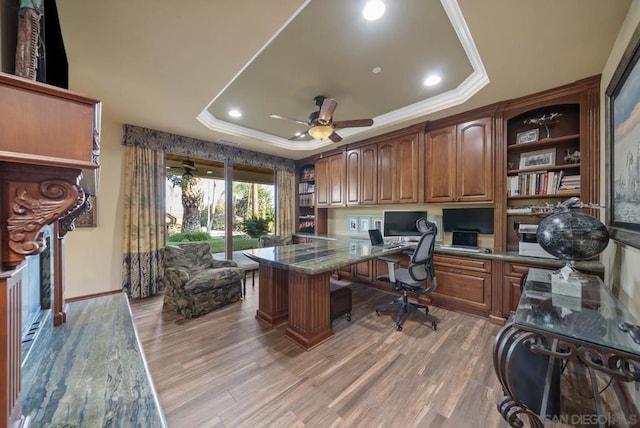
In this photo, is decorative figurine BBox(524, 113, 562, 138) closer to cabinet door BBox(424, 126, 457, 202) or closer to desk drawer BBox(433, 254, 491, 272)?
cabinet door BBox(424, 126, 457, 202)

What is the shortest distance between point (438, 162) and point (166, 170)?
4250 millimetres

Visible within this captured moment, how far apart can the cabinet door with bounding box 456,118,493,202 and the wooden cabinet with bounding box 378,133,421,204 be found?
1.87ft

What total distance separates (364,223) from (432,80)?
8.71 ft

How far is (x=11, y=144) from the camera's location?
57cm

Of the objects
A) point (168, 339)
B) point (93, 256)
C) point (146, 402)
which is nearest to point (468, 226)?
point (146, 402)

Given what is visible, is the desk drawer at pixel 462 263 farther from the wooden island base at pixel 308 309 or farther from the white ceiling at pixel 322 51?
the white ceiling at pixel 322 51

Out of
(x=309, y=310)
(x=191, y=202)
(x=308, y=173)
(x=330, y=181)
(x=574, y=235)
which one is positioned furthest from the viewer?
(x=308, y=173)

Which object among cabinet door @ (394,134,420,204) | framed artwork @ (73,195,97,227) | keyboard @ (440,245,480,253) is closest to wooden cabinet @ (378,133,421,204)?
cabinet door @ (394,134,420,204)

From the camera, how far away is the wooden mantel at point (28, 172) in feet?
1.88

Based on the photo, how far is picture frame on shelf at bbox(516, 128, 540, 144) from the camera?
2713 millimetres

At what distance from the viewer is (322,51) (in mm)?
2096

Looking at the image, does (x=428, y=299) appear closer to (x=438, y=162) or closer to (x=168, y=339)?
(x=438, y=162)

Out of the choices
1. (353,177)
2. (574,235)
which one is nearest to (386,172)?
(353,177)

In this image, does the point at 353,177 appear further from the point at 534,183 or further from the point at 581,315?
the point at 581,315
